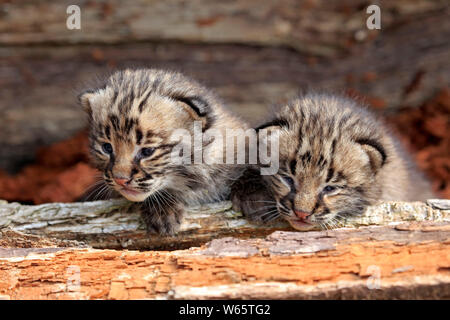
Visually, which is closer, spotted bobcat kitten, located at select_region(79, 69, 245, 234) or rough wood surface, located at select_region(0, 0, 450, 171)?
spotted bobcat kitten, located at select_region(79, 69, 245, 234)

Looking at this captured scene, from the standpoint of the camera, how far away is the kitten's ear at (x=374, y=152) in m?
4.10

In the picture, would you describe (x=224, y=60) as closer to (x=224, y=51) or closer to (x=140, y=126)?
(x=224, y=51)

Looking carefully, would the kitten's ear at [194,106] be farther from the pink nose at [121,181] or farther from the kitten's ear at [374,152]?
the kitten's ear at [374,152]

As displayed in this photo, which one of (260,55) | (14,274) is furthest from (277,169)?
(260,55)

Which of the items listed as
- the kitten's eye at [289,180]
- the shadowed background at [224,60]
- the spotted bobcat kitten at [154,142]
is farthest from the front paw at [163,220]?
the shadowed background at [224,60]

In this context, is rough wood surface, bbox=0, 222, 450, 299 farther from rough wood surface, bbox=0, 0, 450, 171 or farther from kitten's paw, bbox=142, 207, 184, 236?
rough wood surface, bbox=0, 0, 450, 171

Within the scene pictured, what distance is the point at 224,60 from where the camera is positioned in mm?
6637

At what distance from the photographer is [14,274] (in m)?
3.44

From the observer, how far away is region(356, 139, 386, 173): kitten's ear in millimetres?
4098

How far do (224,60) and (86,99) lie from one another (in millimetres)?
2617

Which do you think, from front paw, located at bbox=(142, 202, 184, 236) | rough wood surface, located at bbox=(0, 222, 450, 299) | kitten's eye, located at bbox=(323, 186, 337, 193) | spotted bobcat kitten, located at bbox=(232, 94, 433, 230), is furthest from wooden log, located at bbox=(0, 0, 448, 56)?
rough wood surface, located at bbox=(0, 222, 450, 299)
